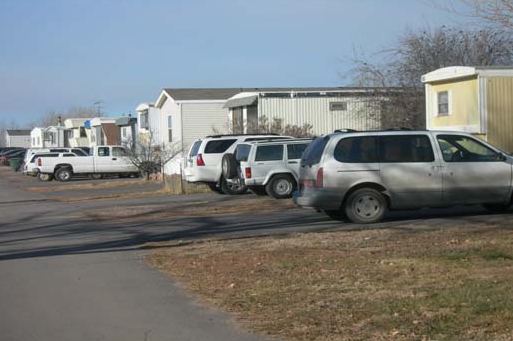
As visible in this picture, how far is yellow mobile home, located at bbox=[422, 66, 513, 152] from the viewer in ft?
71.9

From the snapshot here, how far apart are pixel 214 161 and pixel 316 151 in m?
9.96

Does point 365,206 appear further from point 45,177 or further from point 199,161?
point 45,177

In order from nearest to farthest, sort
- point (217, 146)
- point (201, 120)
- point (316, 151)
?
point (316, 151)
point (217, 146)
point (201, 120)

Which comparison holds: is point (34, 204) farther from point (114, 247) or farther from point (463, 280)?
point (463, 280)

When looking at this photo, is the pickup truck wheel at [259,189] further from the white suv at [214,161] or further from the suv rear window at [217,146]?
the suv rear window at [217,146]

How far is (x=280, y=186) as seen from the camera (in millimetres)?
21844

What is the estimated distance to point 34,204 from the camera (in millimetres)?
25547

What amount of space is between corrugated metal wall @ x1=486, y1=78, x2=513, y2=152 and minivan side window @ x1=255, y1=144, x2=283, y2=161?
20.0 ft

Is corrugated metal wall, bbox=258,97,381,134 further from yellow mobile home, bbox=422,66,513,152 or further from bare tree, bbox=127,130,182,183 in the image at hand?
yellow mobile home, bbox=422,66,513,152

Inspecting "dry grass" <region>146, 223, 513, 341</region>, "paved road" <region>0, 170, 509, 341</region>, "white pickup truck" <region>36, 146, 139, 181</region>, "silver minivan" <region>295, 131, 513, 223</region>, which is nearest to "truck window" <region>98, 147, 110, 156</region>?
"white pickup truck" <region>36, 146, 139, 181</region>

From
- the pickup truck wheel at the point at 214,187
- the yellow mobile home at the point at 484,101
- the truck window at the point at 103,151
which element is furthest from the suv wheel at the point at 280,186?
the truck window at the point at 103,151

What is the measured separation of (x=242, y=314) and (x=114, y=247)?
6040mm

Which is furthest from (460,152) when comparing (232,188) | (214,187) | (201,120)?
(201,120)

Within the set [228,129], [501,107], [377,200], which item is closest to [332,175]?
[377,200]
